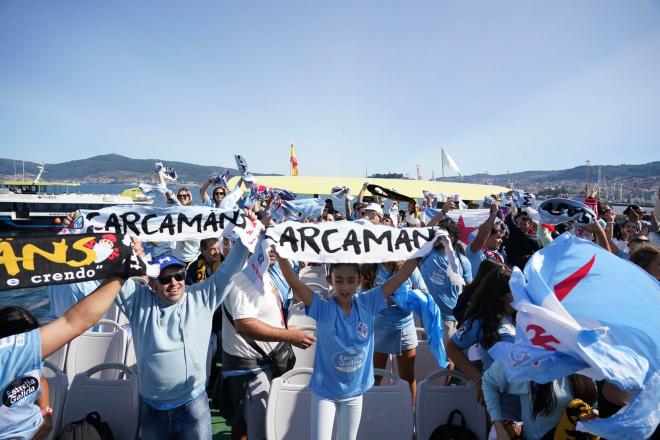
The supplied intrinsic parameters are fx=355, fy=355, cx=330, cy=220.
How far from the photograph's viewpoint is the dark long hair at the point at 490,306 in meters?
2.64

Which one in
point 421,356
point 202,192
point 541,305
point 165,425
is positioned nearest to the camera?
point 541,305

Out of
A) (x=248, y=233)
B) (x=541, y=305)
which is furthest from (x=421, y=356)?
(x=541, y=305)

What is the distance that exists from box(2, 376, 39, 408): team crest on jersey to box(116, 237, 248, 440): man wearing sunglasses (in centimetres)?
66

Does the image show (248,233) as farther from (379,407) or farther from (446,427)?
(446,427)

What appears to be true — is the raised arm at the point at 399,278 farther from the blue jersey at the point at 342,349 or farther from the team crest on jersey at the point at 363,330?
the team crest on jersey at the point at 363,330

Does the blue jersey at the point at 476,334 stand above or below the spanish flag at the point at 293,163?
below

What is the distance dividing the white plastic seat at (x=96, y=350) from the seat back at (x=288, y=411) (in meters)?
2.00

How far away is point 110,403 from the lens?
9.83ft

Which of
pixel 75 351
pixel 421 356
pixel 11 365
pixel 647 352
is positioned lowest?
pixel 421 356

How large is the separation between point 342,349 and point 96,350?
9.65ft

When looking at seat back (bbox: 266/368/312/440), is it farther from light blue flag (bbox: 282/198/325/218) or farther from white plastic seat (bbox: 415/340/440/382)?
light blue flag (bbox: 282/198/325/218)

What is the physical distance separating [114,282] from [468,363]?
2.59 m

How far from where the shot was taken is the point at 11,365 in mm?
1973

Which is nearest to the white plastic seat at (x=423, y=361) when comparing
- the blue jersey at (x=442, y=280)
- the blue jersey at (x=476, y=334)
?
the blue jersey at (x=442, y=280)
